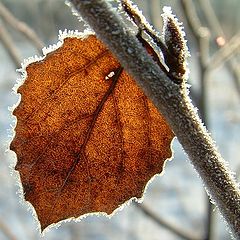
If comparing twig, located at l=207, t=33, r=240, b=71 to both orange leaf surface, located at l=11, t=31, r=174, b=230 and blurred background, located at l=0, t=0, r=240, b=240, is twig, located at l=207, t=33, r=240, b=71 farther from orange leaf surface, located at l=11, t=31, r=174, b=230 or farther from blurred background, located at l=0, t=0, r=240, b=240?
orange leaf surface, located at l=11, t=31, r=174, b=230

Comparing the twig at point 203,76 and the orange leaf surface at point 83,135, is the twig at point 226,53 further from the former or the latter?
the orange leaf surface at point 83,135

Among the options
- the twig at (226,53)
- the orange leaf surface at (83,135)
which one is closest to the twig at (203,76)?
the twig at (226,53)

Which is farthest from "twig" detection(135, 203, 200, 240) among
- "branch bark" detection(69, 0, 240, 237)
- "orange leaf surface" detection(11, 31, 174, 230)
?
"branch bark" detection(69, 0, 240, 237)

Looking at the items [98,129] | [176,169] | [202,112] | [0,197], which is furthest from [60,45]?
[176,169]

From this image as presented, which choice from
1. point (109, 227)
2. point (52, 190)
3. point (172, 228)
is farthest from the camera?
point (109, 227)

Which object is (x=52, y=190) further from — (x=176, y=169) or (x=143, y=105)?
(x=176, y=169)

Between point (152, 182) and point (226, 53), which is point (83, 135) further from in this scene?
point (152, 182)

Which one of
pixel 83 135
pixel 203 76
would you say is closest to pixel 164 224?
pixel 203 76
